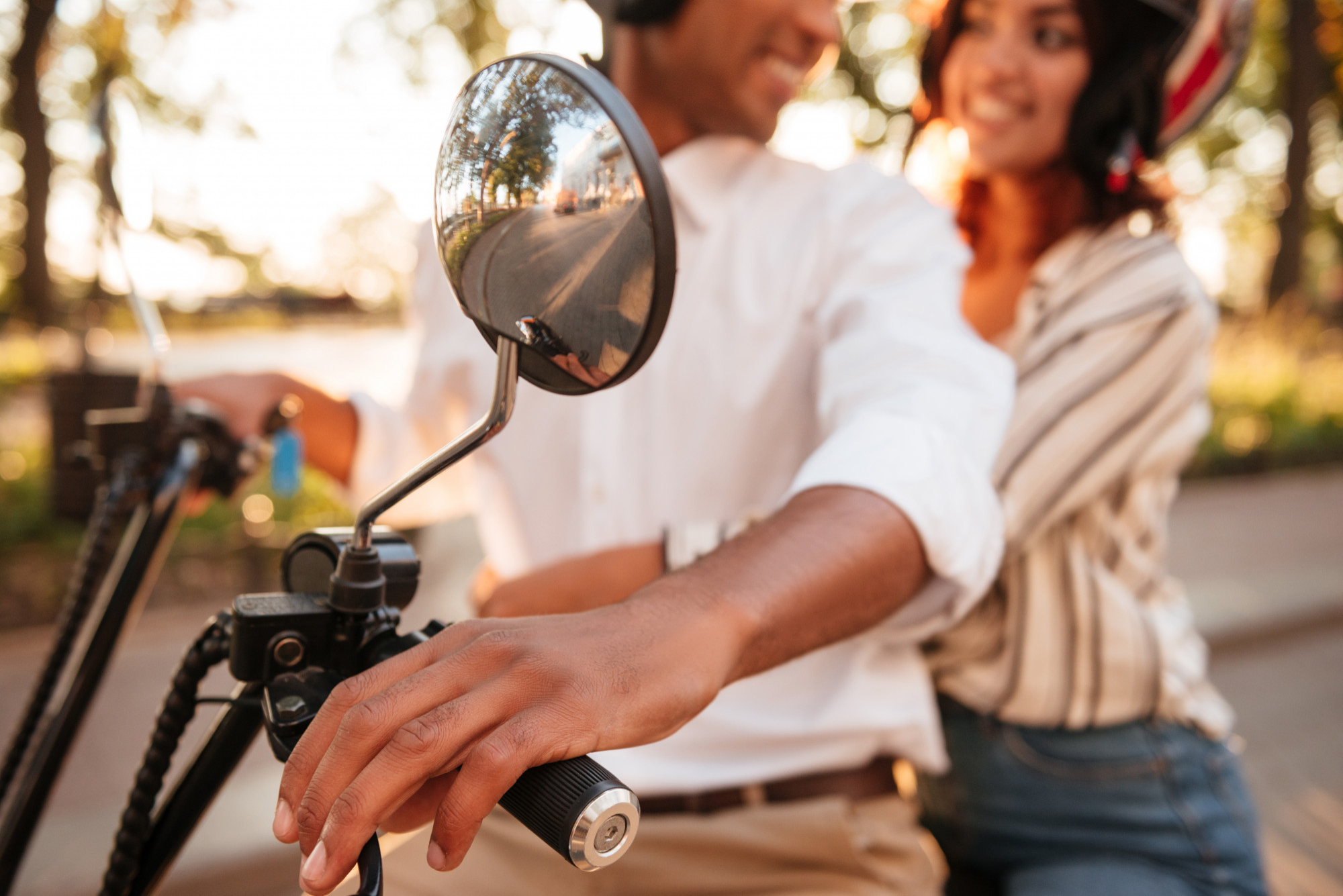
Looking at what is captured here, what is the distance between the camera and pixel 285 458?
5.43 ft

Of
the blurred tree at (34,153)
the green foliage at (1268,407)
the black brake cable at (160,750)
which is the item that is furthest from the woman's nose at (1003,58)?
the green foliage at (1268,407)

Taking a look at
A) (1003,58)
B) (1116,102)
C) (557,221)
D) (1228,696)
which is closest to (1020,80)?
(1003,58)

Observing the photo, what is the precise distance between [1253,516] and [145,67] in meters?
11.4

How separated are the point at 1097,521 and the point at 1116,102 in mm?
953

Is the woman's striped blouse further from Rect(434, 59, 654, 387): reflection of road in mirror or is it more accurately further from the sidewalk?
the sidewalk

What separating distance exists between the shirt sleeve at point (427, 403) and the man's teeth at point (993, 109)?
1.30 meters

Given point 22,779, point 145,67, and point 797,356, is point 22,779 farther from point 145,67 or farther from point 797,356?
point 145,67

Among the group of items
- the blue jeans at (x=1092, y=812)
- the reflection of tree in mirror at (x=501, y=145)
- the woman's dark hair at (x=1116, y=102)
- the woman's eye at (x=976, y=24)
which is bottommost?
the blue jeans at (x=1092, y=812)

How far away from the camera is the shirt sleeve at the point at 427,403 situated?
193cm

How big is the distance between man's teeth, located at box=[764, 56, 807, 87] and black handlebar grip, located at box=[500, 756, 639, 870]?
142 centimetres

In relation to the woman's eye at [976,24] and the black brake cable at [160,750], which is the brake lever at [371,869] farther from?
the woman's eye at [976,24]

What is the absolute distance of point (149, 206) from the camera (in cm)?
158

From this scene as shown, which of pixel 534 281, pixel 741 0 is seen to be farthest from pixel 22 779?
pixel 741 0

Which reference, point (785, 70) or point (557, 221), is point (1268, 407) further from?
point (557, 221)
